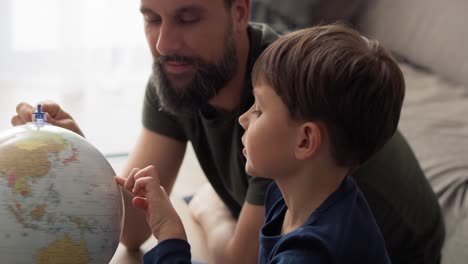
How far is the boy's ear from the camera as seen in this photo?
103 cm

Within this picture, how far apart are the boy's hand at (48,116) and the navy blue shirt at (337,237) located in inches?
20.0

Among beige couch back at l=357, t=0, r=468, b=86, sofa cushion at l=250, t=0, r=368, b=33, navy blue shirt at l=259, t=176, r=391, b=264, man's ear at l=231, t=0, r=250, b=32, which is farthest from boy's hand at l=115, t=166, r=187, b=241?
sofa cushion at l=250, t=0, r=368, b=33

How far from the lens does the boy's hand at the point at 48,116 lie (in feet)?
4.38

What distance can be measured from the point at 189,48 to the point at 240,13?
0.53 feet

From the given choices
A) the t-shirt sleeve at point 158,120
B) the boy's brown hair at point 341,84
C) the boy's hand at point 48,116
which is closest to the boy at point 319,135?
the boy's brown hair at point 341,84

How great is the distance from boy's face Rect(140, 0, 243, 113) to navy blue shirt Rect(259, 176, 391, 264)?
536 mm

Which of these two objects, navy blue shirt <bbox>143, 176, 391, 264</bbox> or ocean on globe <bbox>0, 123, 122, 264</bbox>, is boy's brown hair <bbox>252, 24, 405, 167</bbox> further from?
ocean on globe <bbox>0, 123, 122, 264</bbox>

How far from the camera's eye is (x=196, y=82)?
1558 millimetres

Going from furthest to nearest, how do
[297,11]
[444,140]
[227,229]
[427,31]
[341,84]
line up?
[297,11]
[427,31]
[444,140]
[227,229]
[341,84]

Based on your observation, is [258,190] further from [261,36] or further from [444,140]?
[444,140]

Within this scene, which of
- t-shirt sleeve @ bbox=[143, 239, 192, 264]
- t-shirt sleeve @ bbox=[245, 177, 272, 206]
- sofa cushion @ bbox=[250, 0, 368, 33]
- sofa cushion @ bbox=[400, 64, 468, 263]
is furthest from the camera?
sofa cushion @ bbox=[250, 0, 368, 33]

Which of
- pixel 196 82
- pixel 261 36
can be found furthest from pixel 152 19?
pixel 261 36

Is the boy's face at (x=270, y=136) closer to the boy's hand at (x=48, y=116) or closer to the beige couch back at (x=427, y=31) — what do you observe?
the boy's hand at (x=48, y=116)

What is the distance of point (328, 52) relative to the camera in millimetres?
1006
